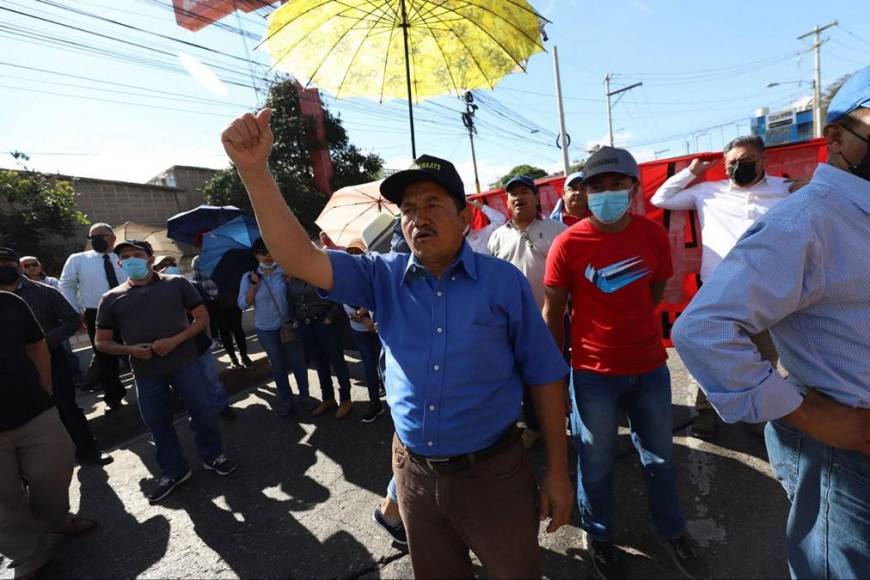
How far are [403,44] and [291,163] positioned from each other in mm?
14546

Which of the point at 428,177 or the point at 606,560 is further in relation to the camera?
the point at 606,560

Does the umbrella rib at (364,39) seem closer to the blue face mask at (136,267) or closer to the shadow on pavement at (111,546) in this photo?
the blue face mask at (136,267)

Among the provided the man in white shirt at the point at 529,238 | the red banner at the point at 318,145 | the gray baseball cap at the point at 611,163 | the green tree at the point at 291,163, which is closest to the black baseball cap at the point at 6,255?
the man in white shirt at the point at 529,238

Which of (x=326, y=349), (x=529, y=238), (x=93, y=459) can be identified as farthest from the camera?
(x=326, y=349)

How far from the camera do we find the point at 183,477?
359 cm

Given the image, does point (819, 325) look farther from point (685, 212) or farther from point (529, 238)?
point (685, 212)

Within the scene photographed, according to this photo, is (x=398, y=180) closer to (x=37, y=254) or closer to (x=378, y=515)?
(x=378, y=515)

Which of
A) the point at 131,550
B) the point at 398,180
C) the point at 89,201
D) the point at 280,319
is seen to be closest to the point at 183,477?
the point at 131,550

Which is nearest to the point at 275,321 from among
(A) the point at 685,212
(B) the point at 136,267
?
(B) the point at 136,267

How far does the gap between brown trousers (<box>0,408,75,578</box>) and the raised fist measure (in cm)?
273

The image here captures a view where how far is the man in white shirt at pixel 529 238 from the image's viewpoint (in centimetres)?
327

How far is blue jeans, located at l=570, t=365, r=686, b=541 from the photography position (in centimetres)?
212

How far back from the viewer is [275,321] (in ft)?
15.2

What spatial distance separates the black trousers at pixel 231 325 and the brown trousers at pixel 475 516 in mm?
5516
